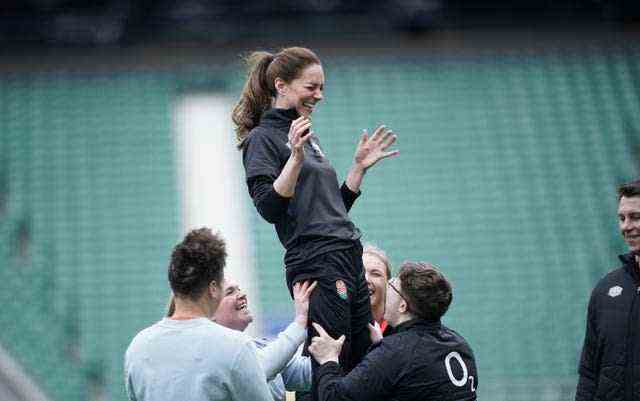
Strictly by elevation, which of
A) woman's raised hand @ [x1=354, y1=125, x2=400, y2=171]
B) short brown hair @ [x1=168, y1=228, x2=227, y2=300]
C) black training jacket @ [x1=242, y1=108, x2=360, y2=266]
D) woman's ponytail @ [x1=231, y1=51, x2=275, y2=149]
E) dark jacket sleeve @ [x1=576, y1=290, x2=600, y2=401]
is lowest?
dark jacket sleeve @ [x1=576, y1=290, x2=600, y2=401]

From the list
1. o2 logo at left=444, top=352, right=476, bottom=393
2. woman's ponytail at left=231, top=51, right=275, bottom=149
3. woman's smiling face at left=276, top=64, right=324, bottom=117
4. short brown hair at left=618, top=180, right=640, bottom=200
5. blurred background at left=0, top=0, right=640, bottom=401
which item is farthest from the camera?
blurred background at left=0, top=0, right=640, bottom=401

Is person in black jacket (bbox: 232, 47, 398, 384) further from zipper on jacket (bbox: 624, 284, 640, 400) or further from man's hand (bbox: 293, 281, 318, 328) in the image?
zipper on jacket (bbox: 624, 284, 640, 400)

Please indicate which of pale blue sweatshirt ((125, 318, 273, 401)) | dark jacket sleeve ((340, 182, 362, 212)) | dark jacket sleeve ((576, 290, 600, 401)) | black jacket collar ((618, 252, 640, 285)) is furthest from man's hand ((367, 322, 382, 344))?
black jacket collar ((618, 252, 640, 285))

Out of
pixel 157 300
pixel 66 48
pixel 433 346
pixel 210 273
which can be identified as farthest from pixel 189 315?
pixel 66 48

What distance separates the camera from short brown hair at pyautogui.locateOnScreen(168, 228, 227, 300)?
2.97 meters

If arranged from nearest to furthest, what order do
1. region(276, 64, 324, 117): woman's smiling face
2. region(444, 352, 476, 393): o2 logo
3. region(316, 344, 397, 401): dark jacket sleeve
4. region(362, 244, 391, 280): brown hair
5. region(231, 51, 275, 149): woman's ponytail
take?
region(316, 344, 397, 401): dark jacket sleeve → region(444, 352, 476, 393): o2 logo → region(276, 64, 324, 117): woman's smiling face → region(231, 51, 275, 149): woman's ponytail → region(362, 244, 391, 280): brown hair

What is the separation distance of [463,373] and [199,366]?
3.22 feet

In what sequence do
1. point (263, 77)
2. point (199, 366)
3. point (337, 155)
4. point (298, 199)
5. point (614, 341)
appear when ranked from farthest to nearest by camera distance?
point (337, 155) → point (614, 341) → point (263, 77) → point (298, 199) → point (199, 366)

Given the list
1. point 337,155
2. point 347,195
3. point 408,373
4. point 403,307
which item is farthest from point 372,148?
point 337,155

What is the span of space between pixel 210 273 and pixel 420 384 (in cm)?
85

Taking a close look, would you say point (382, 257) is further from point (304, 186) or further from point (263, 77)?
point (263, 77)

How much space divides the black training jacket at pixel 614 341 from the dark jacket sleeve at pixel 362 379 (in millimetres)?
874

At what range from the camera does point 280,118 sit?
359 cm

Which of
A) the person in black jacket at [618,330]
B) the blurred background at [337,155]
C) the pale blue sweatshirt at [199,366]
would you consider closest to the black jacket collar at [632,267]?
the person in black jacket at [618,330]
